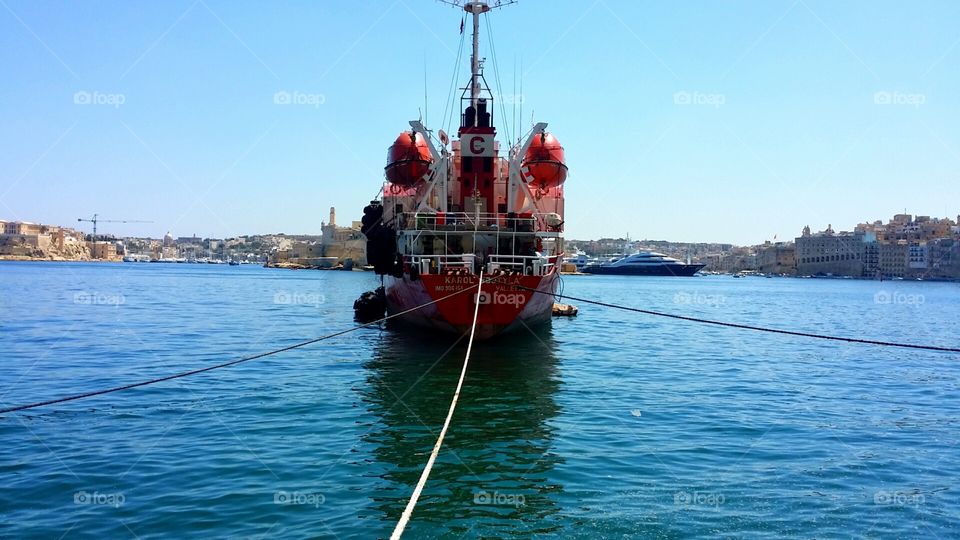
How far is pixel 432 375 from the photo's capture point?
808 inches

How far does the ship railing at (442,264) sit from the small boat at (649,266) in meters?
159

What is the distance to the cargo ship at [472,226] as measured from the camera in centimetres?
2458

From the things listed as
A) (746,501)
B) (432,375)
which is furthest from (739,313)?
(746,501)

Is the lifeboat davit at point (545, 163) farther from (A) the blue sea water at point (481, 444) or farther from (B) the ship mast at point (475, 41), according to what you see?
(A) the blue sea water at point (481, 444)

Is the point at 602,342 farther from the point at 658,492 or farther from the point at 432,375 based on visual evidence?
the point at 658,492

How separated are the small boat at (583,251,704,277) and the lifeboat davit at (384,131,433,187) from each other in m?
150

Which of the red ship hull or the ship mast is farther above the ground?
the ship mast

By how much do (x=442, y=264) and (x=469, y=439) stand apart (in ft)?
43.3

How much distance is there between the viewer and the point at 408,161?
35812mm

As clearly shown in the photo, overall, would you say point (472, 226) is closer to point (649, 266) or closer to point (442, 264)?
point (442, 264)

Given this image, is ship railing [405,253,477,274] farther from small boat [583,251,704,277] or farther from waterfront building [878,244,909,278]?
waterfront building [878,244,909,278]

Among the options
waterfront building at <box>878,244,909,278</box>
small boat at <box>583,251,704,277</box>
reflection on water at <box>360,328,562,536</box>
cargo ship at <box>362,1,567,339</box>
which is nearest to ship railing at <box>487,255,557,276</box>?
cargo ship at <box>362,1,567,339</box>

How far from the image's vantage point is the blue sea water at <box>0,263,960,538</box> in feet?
30.4

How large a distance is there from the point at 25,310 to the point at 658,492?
46.5 metres
